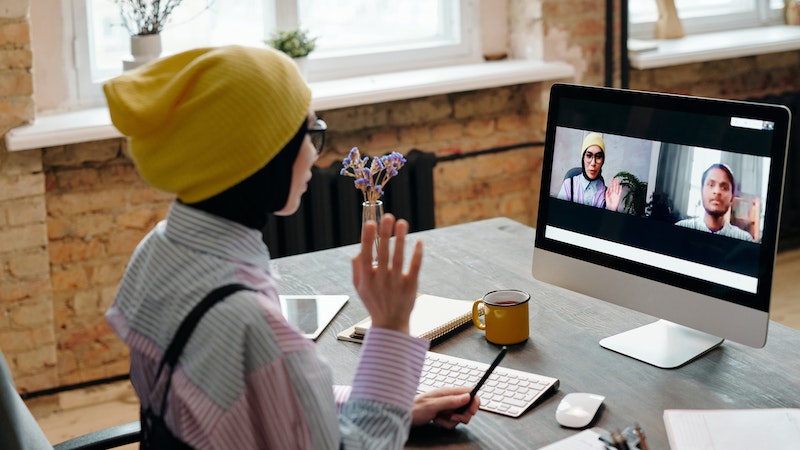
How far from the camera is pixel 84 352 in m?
3.48

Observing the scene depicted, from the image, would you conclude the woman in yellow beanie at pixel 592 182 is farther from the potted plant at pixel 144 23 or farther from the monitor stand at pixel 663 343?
the potted plant at pixel 144 23

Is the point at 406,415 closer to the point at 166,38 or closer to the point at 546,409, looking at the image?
the point at 546,409

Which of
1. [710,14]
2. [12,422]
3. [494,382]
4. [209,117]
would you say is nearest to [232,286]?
[209,117]

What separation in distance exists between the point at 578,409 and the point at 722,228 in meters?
0.40

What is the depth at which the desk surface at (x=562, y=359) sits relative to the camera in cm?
157

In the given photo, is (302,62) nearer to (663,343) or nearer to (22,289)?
(22,289)

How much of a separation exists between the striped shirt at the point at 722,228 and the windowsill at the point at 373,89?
1834mm

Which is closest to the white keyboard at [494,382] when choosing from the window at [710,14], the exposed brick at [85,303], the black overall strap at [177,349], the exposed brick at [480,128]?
the black overall strap at [177,349]

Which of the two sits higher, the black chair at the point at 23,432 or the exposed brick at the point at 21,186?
the exposed brick at the point at 21,186

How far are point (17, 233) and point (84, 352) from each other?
1.70 feet

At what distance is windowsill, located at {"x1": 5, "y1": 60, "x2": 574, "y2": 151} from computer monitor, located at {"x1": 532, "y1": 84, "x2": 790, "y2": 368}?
1.58 metres

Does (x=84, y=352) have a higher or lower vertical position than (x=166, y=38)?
lower

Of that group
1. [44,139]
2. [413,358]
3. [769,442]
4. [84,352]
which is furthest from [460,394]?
[84,352]

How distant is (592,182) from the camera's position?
74.9 inches
